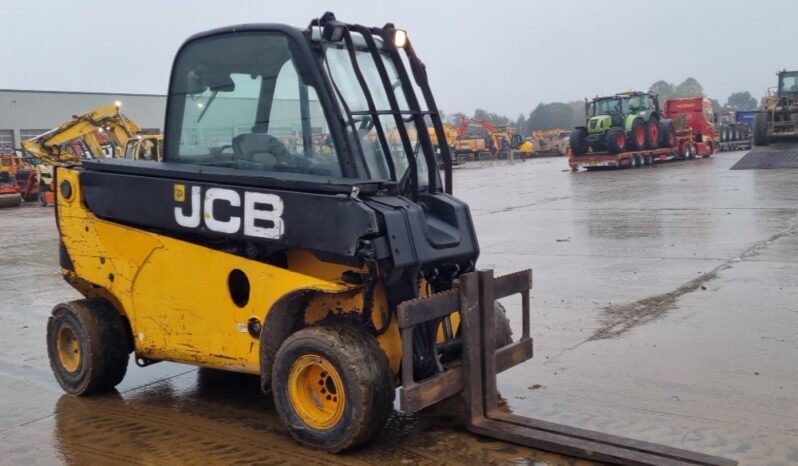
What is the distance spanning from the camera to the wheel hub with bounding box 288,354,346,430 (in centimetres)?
427

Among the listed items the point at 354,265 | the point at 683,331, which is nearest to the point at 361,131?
the point at 354,265

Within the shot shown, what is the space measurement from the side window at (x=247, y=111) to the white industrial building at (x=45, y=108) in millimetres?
49532

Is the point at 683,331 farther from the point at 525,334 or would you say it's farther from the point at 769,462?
the point at 769,462

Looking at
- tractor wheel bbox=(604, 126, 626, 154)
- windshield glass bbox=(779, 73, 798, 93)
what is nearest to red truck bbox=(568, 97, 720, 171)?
tractor wheel bbox=(604, 126, 626, 154)

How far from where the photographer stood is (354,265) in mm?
4266

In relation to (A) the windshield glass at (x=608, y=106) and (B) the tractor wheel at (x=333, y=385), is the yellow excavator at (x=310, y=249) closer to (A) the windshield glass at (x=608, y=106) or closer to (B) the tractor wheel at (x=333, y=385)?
(B) the tractor wheel at (x=333, y=385)

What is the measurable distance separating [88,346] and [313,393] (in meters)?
1.80

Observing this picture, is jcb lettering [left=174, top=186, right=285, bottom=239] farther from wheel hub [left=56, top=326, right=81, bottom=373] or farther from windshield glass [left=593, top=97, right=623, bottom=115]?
windshield glass [left=593, top=97, right=623, bottom=115]

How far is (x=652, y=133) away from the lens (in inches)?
1240

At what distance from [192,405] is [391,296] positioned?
1.70 meters

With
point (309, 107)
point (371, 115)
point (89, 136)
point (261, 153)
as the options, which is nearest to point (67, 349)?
point (261, 153)

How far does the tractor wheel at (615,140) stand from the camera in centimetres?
2914

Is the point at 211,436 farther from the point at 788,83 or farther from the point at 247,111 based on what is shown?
the point at 788,83

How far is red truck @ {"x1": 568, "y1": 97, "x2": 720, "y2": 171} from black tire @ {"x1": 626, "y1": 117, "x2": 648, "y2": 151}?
0.26 meters
